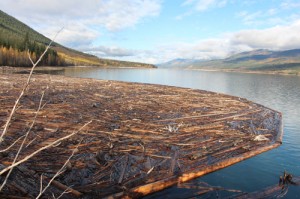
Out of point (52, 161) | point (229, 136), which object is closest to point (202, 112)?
point (229, 136)

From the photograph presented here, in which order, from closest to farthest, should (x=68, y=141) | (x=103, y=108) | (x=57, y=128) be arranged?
1. (x=68, y=141)
2. (x=57, y=128)
3. (x=103, y=108)

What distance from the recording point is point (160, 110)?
19.2m

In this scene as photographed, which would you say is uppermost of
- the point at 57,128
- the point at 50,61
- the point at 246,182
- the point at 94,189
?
the point at 50,61

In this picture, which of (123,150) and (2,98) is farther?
(2,98)

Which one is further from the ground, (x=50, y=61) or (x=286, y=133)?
(x=50, y=61)

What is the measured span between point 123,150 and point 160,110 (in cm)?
926

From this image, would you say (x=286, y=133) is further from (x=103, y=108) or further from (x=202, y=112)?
(x=103, y=108)

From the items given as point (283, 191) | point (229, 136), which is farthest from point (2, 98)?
point (283, 191)

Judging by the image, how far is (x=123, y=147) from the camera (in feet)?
34.5

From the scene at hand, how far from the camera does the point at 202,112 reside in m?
19.3

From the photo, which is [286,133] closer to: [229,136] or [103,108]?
[229,136]

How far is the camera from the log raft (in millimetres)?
7574

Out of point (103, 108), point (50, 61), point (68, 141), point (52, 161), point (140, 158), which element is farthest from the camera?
point (50, 61)

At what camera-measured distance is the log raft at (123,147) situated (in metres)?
7.57
